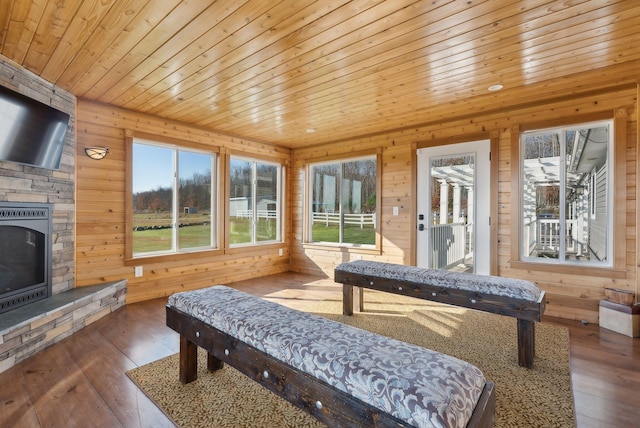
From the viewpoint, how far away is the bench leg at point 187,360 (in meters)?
2.18

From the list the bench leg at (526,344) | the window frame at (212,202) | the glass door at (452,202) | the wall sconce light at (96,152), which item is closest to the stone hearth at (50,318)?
the window frame at (212,202)

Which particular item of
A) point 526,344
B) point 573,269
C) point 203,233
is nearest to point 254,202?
point 203,233

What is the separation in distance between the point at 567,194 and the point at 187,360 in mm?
4193

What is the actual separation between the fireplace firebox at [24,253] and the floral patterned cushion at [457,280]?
9.85 ft

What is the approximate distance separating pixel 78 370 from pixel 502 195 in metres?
4.57

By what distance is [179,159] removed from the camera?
463 centimetres

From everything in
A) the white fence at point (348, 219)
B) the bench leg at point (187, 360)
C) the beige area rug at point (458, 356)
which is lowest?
the beige area rug at point (458, 356)

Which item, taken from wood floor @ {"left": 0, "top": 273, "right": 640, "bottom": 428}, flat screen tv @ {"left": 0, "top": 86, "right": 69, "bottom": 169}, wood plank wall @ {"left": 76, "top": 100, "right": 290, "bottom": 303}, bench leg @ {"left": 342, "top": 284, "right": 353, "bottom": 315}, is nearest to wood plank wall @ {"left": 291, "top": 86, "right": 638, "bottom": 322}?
wood floor @ {"left": 0, "top": 273, "right": 640, "bottom": 428}

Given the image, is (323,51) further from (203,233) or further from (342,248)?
(342,248)

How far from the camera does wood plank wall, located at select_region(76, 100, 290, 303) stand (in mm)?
3652

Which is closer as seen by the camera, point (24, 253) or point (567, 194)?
point (24, 253)

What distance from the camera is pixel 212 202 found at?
505cm

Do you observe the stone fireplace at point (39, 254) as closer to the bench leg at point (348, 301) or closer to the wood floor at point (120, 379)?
the wood floor at point (120, 379)

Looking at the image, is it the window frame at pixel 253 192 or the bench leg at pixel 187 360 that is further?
the window frame at pixel 253 192
